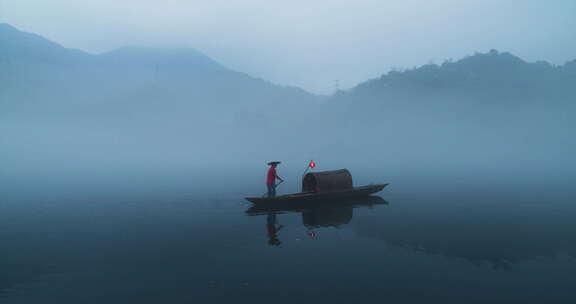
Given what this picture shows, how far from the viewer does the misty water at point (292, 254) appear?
953 centimetres

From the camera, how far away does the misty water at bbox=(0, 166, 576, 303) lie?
953 centimetres

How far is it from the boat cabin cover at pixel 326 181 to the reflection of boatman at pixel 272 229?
4.60 meters

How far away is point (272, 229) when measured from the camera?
1686 centimetres

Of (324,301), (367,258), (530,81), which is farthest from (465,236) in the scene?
(530,81)

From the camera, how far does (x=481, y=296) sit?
30.3 feet

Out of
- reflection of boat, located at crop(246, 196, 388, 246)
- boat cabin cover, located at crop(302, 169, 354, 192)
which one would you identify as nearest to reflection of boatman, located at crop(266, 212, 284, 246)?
reflection of boat, located at crop(246, 196, 388, 246)

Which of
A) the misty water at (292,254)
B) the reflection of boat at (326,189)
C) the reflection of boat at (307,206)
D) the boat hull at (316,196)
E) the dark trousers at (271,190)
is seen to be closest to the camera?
the misty water at (292,254)

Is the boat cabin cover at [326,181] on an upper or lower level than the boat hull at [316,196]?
upper

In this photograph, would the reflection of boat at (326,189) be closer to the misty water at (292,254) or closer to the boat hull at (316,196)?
the boat hull at (316,196)

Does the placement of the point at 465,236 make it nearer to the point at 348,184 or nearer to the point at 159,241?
the point at 348,184

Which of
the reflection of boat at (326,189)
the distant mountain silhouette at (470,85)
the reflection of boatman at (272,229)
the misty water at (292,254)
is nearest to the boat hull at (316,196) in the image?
the reflection of boat at (326,189)

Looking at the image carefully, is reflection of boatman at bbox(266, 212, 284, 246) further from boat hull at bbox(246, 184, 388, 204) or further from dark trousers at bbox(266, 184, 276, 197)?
dark trousers at bbox(266, 184, 276, 197)

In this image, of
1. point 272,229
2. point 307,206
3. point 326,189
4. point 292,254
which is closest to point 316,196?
point 307,206

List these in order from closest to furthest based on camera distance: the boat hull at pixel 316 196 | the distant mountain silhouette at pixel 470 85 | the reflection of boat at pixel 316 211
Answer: the reflection of boat at pixel 316 211 < the boat hull at pixel 316 196 < the distant mountain silhouette at pixel 470 85
